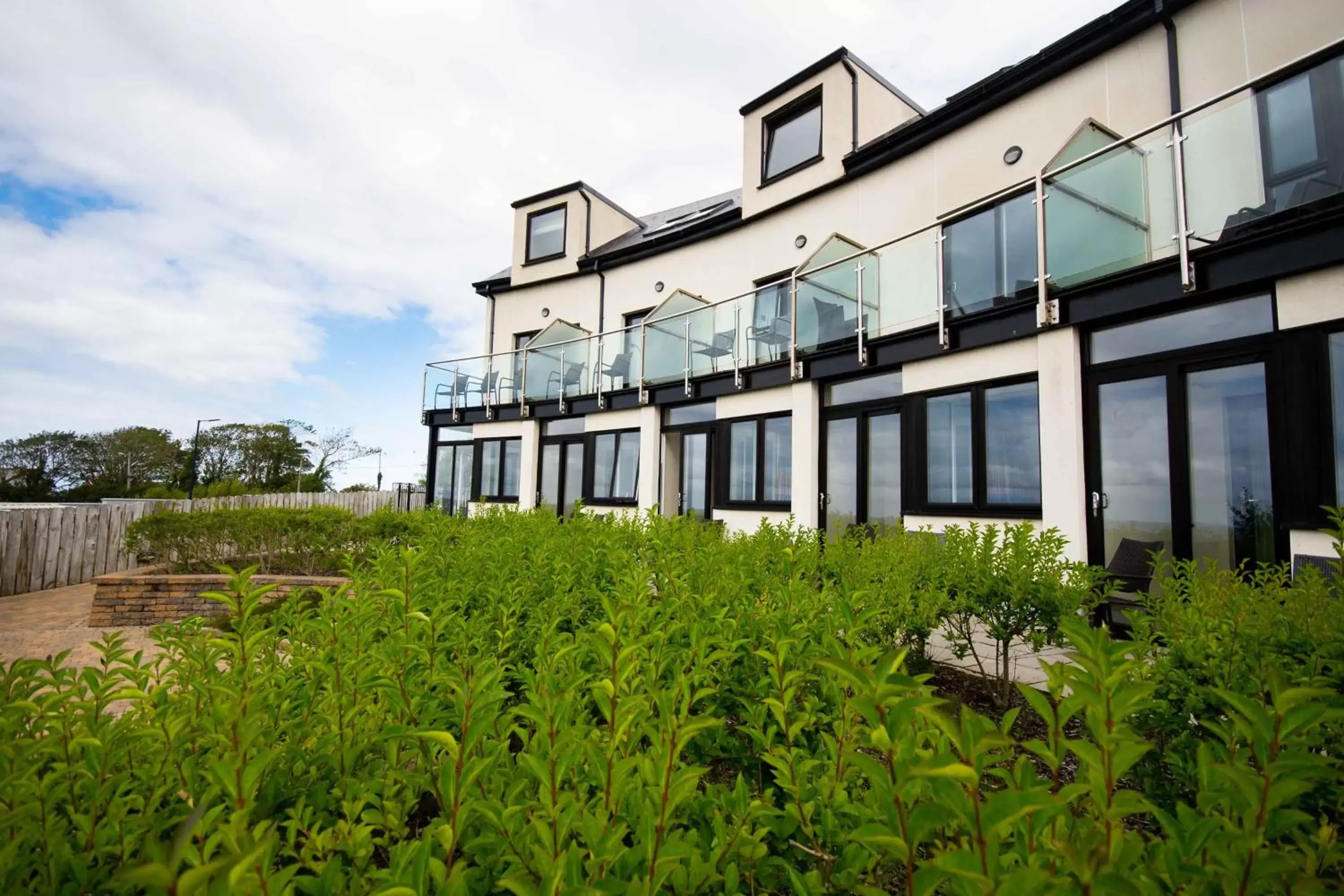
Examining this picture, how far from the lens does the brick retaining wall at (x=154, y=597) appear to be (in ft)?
29.0

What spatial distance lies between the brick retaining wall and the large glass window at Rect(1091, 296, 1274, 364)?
36.7 feet

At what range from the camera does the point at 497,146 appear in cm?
2136

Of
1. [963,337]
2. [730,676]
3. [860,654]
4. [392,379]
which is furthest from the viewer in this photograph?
[392,379]

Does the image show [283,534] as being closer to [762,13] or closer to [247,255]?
[762,13]

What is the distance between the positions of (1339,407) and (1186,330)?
1.53m

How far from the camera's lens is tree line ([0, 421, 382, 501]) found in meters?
38.1

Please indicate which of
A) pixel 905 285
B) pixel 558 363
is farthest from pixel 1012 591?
pixel 558 363

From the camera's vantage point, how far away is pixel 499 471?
18.6 m

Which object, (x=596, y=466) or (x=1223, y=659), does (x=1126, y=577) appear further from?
(x=596, y=466)

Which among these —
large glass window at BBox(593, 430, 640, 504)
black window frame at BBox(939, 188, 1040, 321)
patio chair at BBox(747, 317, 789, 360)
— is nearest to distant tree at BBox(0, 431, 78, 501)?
large glass window at BBox(593, 430, 640, 504)

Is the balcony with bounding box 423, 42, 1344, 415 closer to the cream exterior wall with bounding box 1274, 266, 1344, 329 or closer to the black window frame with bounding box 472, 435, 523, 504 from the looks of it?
the cream exterior wall with bounding box 1274, 266, 1344, 329

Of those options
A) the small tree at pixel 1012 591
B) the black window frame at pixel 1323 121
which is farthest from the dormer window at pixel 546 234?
the small tree at pixel 1012 591

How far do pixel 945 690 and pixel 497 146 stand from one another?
75.6 ft

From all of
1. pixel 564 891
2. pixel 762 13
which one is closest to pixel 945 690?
pixel 564 891
